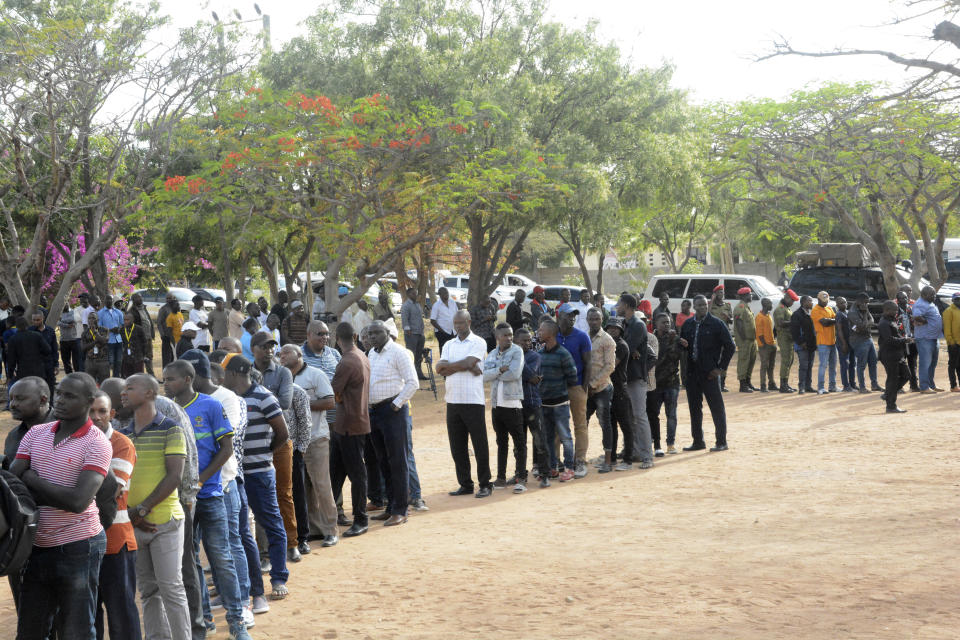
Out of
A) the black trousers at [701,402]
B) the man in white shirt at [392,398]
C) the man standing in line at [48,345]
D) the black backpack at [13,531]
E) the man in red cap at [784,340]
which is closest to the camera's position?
the black backpack at [13,531]

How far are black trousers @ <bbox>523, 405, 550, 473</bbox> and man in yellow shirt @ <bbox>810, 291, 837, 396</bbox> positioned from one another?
838 centimetres

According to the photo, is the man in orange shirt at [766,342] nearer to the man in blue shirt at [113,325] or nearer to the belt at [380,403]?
the belt at [380,403]

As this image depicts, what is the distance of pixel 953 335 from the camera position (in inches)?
634

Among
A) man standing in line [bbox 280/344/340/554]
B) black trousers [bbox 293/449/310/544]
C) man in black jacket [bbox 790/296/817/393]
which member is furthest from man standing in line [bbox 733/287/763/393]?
black trousers [bbox 293/449/310/544]

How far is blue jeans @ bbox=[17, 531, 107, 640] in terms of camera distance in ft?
14.3

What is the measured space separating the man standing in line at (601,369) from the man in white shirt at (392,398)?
248 centimetres

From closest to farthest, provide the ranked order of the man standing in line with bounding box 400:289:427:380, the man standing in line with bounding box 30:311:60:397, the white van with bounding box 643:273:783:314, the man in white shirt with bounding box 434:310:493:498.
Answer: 1. the man in white shirt with bounding box 434:310:493:498
2. the man standing in line with bounding box 30:311:60:397
3. the man standing in line with bounding box 400:289:427:380
4. the white van with bounding box 643:273:783:314

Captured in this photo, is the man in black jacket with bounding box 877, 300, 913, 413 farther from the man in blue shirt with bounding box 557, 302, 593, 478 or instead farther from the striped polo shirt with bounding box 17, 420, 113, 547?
the striped polo shirt with bounding box 17, 420, 113, 547

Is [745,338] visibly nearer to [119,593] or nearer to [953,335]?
[953,335]

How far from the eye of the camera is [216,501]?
560 cm

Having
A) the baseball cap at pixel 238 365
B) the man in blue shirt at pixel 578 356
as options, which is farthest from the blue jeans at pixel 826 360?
the baseball cap at pixel 238 365

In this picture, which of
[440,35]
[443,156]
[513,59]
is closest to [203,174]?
[443,156]

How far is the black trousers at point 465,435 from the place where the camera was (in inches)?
374

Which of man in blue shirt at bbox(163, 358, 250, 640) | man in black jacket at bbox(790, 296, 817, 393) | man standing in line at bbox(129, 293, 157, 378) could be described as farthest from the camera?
man in black jacket at bbox(790, 296, 817, 393)
